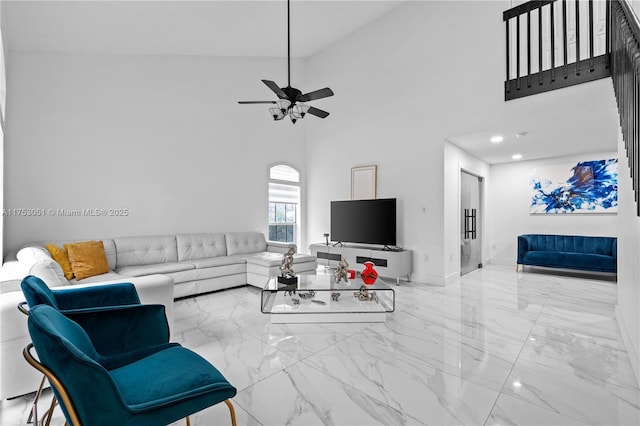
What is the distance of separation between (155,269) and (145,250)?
0.66 metres

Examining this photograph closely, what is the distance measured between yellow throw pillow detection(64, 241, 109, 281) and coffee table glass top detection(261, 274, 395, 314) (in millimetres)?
1993

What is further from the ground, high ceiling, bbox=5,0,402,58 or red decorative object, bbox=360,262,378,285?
high ceiling, bbox=5,0,402,58

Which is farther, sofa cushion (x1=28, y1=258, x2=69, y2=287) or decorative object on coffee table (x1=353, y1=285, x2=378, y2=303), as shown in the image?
decorative object on coffee table (x1=353, y1=285, x2=378, y2=303)

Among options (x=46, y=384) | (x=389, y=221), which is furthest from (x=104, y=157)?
(x=389, y=221)

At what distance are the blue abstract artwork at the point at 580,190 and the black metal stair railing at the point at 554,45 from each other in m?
2.94

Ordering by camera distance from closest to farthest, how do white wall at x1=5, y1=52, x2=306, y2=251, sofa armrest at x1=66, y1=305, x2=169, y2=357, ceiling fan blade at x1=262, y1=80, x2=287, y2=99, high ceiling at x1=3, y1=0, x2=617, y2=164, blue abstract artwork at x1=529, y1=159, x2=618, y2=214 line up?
sofa armrest at x1=66, y1=305, x2=169, y2=357 → ceiling fan blade at x1=262, y1=80, x2=287, y2=99 → high ceiling at x1=3, y1=0, x2=617, y2=164 → white wall at x1=5, y1=52, x2=306, y2=251 → blue abstract artwork at x1=529, y1=159, x2=618, y2=214

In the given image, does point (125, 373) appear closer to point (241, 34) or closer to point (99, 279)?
point (99, 279)

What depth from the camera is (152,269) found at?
406 centimetres

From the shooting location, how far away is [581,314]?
11.8ft

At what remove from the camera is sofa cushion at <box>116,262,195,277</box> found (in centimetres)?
393

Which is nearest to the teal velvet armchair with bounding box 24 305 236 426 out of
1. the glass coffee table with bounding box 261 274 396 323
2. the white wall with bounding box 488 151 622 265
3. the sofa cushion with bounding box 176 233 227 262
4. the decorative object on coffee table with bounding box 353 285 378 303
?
the glass coffee table with bounding box 261 274 396 323

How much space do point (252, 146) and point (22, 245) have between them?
11.9 ft

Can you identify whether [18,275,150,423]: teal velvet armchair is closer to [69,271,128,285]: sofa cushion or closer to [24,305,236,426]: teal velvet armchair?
[24,305,236,426]: teal velvet armchair

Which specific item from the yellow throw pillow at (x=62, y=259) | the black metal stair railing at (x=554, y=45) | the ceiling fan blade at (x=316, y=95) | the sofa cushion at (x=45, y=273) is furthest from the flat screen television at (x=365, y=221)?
the sofa cushion at (x=45, y=273)
